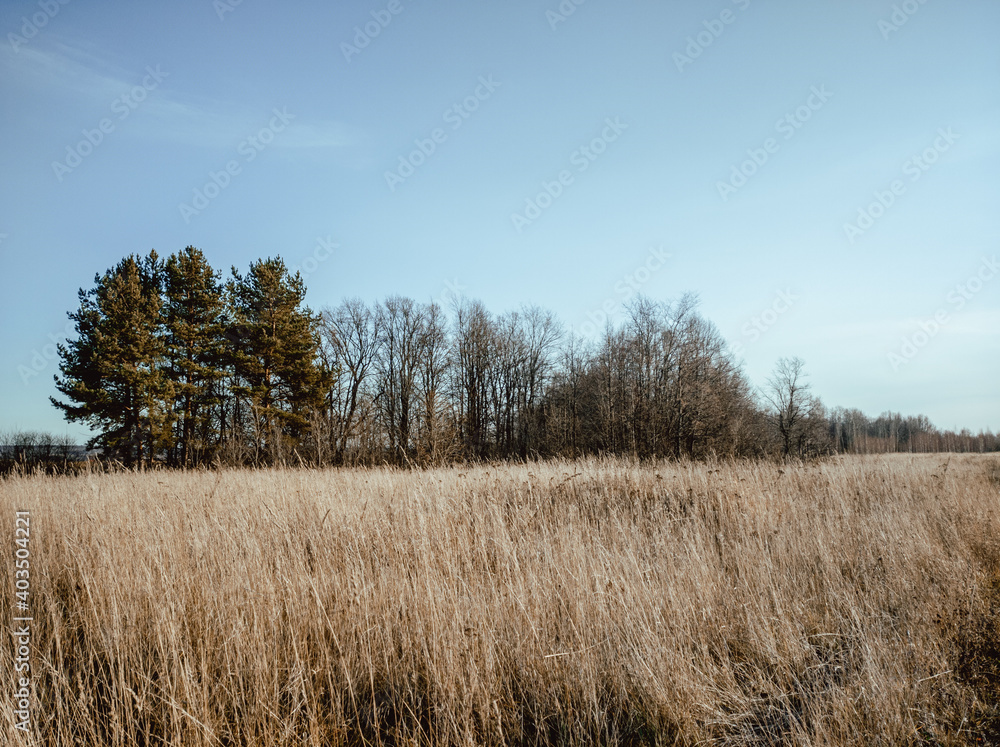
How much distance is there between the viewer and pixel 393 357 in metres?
36.5

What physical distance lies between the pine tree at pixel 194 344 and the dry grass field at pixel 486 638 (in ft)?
70.3

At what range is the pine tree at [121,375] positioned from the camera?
71.2 ft

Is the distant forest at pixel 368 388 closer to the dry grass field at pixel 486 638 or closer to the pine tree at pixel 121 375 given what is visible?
the pine tree at pixel 121 375

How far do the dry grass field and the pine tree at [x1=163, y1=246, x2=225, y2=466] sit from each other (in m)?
21.4

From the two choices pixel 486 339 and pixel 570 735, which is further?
pixel 486 339

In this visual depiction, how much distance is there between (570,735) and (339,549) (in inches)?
126

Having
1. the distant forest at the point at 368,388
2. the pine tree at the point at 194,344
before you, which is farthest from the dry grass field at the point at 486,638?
the pine tree at the point at 194,344

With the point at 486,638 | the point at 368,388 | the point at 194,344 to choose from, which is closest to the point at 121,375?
the point at 194,344

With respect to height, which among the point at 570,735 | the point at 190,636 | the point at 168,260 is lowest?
the point at 570,735

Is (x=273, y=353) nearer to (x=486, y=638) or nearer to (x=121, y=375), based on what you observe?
(x=121, y=375)

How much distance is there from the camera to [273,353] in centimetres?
2561

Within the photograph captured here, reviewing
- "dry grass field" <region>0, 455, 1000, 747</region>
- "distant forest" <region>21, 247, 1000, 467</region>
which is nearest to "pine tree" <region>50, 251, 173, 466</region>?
"distant forest" <region>21, 247, 1000, 467</region>

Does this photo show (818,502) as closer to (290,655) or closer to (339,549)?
(339,549)

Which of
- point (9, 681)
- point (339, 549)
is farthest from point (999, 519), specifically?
point (9, 681)
